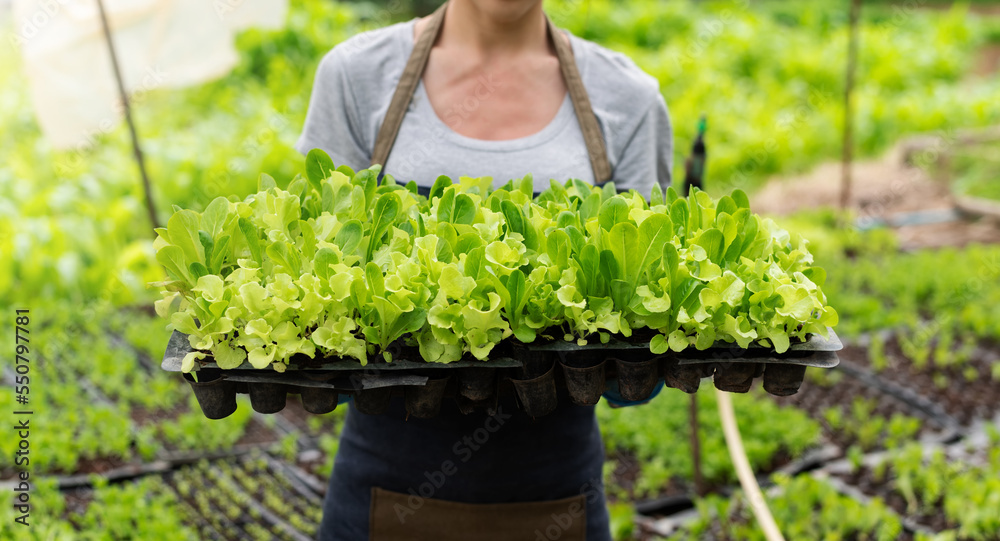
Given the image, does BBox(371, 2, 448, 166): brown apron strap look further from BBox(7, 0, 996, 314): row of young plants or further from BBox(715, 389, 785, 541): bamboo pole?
BBox(7, 0, 996, 314): row of young plants

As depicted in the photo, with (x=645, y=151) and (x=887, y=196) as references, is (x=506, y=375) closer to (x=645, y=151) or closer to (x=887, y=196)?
(x=645, y=151)

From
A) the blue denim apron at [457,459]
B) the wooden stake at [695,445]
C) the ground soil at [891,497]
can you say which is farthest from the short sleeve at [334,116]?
the ground soil at [891,497]

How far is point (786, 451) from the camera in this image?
10.4 ft

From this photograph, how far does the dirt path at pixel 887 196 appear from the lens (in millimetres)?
5449

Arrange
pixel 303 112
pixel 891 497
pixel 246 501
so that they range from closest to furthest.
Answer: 1. pixel 246 501
2. pixel 891 497
3. pixel 303 112

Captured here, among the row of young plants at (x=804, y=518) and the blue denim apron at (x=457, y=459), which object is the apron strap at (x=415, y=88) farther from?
the row of young plants at (x=804, y=518)

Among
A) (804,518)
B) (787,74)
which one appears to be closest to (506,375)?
(804,518)

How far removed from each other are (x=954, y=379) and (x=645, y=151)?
2.75m

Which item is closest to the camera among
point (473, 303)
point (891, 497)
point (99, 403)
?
point (473, 303)

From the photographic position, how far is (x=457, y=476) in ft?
5.01

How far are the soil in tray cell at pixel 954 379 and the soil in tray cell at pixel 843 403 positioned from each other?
139 millimetres

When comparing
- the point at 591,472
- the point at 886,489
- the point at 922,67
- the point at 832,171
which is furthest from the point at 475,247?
the point at 922,67

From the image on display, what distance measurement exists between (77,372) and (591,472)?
2770 millimetres

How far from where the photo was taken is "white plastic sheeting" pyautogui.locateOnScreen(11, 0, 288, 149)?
3346 millimetres
